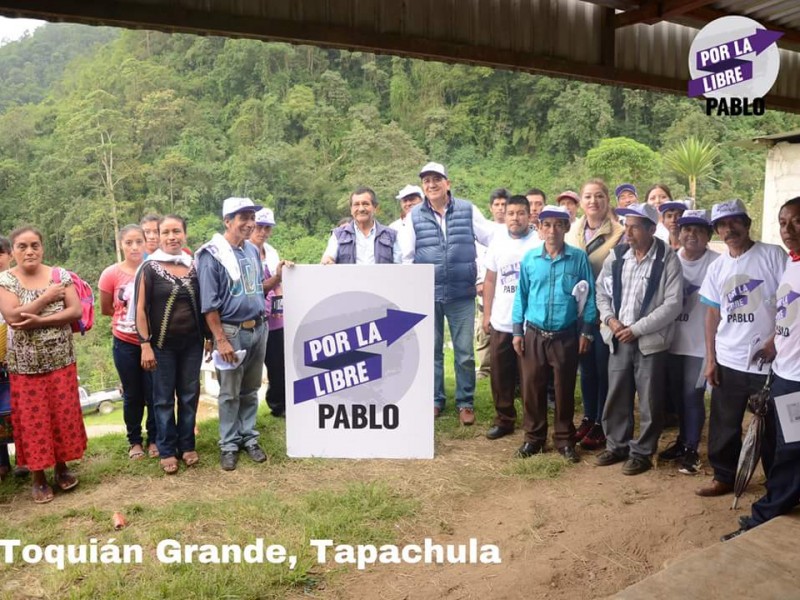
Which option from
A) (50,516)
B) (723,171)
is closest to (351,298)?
(50,516)

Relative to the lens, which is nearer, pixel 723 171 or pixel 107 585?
pixel 107 585

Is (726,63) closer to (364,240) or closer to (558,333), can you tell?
(558,333)

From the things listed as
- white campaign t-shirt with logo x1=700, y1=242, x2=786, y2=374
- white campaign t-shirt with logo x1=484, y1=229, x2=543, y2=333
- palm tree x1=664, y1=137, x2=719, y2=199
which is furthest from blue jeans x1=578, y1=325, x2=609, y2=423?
palm tree x1=664, y1=137, x2=719, y2=199

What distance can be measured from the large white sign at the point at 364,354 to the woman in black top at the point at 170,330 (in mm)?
613

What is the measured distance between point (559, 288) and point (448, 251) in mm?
1032

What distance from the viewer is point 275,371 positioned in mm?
5320

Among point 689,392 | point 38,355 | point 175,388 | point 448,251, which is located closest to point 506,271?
point 448,251

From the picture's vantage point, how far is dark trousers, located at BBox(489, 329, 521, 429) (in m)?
4.81

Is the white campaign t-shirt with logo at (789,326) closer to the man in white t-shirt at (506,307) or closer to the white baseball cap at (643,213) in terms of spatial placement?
the white baseball cap at (643,213)

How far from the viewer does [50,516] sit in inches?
144

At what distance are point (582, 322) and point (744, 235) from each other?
3.70ft

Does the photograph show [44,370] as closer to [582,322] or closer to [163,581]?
[163,581]

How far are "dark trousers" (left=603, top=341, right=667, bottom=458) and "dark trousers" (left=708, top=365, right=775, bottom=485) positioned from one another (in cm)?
39

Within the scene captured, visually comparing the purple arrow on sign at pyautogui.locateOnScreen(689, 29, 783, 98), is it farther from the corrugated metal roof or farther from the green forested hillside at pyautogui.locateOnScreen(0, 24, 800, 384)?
the green forested hillside at pyautogui.locateOnScreen(0, 24, 800, 384)
